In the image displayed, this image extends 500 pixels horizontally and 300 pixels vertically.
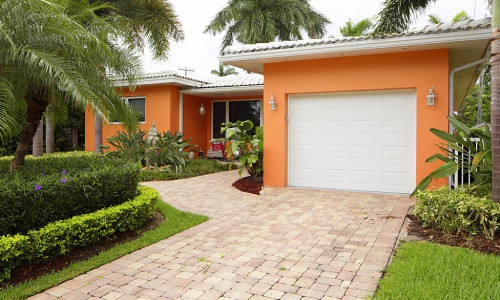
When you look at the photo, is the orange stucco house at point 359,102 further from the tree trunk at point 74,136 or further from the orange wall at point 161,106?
the tree trunk at point 74,136

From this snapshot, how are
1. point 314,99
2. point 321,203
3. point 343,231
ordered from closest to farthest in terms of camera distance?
point 343,231 < point 321,203 < point 314,99

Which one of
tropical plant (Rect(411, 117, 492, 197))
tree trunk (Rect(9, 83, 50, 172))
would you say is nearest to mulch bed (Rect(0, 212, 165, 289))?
tree trunk (Rect(9, 83, 50, 172))

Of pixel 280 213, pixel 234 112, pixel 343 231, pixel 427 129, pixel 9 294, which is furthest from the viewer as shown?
pixel 234 112

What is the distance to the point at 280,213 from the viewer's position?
628cm

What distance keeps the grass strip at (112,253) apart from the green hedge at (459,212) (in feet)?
10.5

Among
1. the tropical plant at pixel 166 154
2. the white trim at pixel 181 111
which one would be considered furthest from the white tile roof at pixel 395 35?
the white trim at pixel 181 111

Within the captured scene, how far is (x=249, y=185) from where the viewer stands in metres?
8.87

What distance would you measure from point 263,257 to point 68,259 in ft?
7.05

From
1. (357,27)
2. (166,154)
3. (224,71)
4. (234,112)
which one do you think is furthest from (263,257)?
(224,71)

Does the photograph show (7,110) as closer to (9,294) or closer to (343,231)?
(9,294)

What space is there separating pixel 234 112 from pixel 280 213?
385 inches

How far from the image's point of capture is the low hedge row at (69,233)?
3.58m

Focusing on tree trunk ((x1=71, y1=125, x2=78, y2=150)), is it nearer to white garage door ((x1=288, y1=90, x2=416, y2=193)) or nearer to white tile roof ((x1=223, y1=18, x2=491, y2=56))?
white tile roof ((x1=223, y1=18, x2=491, y2=56))

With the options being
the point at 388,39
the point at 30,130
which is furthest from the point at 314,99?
the point at 30,130
